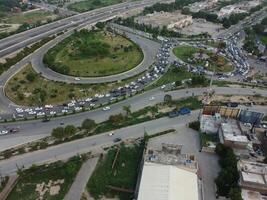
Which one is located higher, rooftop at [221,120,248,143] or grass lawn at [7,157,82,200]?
rooftop at [221,120,248,143]

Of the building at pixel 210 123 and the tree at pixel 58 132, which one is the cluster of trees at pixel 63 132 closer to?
the tree at pixel 58 132

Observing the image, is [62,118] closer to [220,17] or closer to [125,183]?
[125,183]

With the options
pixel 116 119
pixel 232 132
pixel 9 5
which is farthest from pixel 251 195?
pixel 9 5

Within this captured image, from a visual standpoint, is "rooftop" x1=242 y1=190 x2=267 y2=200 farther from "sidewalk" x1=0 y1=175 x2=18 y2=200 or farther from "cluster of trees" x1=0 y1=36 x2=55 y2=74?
"cluster of trees" x1=0 y1=36 x2=55 y2=74

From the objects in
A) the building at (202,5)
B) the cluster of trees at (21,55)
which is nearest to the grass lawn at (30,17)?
the cluster of trees at (21,55)

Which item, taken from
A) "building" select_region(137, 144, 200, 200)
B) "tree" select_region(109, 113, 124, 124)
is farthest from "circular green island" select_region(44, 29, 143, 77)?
"building" select_region(137, 144, 200, 200)

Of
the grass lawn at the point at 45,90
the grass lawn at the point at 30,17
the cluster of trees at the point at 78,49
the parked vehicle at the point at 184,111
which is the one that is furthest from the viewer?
the grass lawn at the point at 30,17

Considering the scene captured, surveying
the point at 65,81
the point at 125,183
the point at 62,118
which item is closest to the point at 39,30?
the point at 65,81
